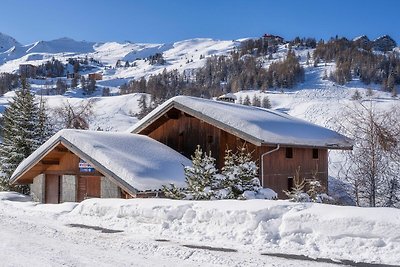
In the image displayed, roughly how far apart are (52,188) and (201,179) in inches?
447

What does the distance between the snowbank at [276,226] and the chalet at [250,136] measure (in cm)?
822

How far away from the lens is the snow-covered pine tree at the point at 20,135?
102 ft

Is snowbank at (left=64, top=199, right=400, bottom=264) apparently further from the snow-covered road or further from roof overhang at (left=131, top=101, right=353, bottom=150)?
roof overhang at (left=131, top=101, right=353, bottom=150)

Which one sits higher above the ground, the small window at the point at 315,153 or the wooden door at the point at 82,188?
the small window at the point at 315,153

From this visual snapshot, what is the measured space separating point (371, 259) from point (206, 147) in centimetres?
1489

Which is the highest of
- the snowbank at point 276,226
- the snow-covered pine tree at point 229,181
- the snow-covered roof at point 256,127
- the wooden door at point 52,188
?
the snow-covered roof at point 256,127

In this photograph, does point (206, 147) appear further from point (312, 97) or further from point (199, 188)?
point (312, 97)

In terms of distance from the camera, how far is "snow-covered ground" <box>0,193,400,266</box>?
8094mm

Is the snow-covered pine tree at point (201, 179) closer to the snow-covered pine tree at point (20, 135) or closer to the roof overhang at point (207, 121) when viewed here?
the roof overhang at point (207, 121)

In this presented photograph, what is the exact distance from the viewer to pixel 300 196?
43.2ft

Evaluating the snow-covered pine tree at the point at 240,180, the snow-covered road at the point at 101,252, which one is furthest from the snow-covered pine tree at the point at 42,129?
the snow-covered road at the point at 101,252

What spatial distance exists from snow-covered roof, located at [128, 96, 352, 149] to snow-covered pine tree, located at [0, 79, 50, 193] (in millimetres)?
9966

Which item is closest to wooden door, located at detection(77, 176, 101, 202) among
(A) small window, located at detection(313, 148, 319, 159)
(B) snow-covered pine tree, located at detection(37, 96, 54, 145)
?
(A) small window, located at detection(313, 148, 319, 159)

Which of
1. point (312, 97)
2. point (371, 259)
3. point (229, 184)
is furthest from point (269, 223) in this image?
point (312, 97)
